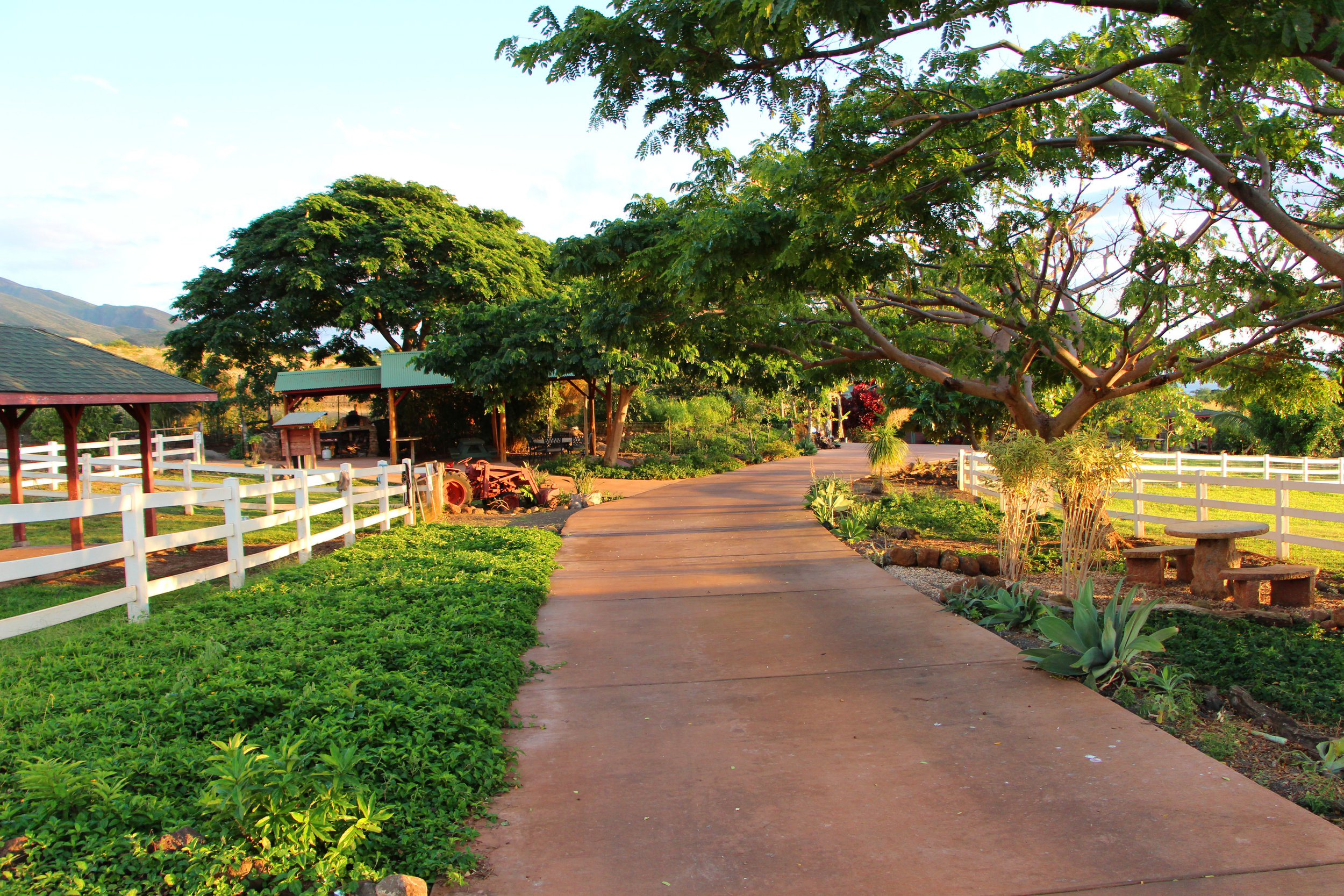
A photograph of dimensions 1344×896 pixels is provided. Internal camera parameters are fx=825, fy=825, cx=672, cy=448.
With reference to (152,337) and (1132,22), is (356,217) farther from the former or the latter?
(152,337)

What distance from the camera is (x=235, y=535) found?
809cm

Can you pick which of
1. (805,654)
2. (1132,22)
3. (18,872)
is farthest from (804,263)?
(18,872)

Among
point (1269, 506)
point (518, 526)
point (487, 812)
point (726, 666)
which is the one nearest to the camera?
point (487, 812)

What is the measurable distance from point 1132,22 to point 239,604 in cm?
1032

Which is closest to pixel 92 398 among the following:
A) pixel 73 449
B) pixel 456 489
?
pixel 73 449

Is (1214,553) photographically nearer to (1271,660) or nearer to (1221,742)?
(1271,660)

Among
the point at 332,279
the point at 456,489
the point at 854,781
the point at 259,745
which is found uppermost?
the point at 332,279

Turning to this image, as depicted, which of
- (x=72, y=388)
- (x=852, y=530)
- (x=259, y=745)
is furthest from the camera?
(x=852, y=530)

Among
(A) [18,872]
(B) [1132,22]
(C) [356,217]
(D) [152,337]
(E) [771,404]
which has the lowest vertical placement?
(A) [18,872]

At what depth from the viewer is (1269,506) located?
1000 cm

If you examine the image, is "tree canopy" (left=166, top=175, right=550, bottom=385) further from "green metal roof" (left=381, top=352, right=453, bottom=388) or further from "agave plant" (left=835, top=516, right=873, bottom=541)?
"agave plant" (left=835, top=516, right=873, bottom=541)

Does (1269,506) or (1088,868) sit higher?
(1269,506)

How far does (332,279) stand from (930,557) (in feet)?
93.9

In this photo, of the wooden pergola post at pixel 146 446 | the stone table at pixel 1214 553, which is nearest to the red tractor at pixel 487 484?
the wooden pergola post at pixel 146 446
